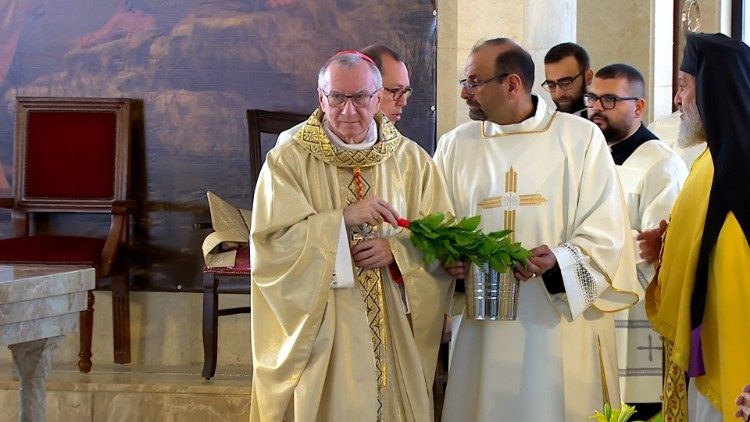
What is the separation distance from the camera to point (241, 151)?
7996 millimetres

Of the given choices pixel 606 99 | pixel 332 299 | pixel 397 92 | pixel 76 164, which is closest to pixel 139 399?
pixel 76 164

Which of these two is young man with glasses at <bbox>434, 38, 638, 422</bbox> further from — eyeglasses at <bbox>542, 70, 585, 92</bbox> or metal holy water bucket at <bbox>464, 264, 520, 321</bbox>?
eyeglasses at <bbox>542, 70, 585, 92</bbox>

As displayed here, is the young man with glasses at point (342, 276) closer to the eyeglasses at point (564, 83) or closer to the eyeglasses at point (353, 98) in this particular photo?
the eyeglasses at point (353, 98)

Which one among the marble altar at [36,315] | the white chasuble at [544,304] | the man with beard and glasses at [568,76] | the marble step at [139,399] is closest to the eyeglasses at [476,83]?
the white chasuble at [544,304]

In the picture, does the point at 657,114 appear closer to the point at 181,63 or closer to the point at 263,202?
the point at 181,63

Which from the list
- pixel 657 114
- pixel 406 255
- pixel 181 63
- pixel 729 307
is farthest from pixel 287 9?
pixel 729 307

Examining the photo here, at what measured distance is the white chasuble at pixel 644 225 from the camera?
5.55 m

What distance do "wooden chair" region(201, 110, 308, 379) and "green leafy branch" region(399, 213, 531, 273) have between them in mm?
2754

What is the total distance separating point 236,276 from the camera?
271 inches

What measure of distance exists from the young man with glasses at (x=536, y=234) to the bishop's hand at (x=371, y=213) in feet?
2.57

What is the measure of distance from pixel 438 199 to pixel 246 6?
381 centimetres

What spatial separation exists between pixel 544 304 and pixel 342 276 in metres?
1.00

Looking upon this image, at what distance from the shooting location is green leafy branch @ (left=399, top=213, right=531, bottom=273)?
420 cm

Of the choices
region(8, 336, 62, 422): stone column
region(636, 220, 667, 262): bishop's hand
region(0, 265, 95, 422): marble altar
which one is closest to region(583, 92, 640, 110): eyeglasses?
region(636, 220, 667, 262): bishop's hand
